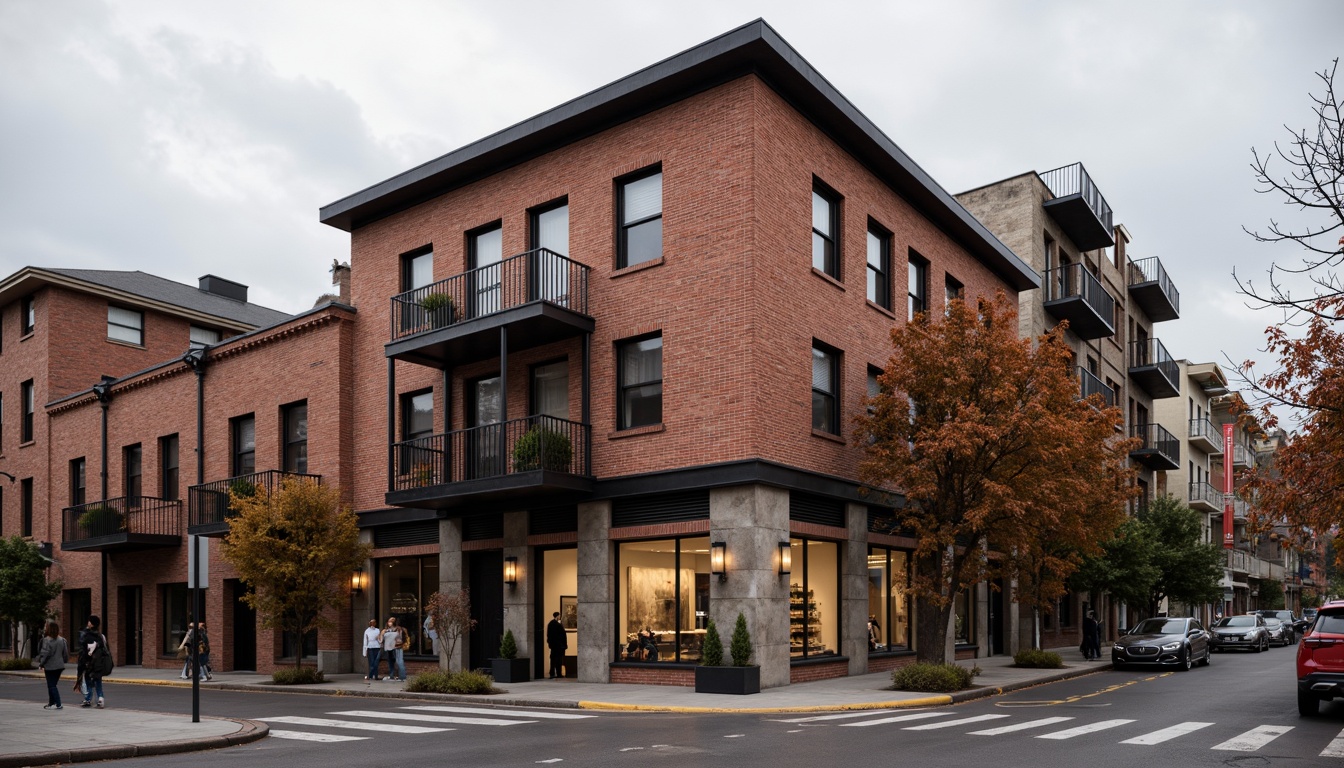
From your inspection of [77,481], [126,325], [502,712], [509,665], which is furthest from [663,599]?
[126,325]

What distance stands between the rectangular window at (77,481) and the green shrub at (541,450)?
23167 millimetres

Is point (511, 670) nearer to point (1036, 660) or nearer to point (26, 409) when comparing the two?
point (1036, 660)

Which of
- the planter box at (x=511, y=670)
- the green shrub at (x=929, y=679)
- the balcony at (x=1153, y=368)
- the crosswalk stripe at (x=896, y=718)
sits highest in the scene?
the balcony at (x=1153, y=368)

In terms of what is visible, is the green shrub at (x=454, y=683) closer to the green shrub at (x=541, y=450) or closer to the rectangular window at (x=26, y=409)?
the green shrub at (x=541, y=450)

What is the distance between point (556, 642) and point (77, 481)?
23836 mm

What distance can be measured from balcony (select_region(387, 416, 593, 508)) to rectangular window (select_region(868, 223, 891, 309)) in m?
8.08

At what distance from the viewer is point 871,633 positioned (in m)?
25.2

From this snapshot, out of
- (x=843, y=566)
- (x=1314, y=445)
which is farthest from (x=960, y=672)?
(x=1314, y=445)

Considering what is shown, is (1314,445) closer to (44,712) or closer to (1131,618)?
(44,712)

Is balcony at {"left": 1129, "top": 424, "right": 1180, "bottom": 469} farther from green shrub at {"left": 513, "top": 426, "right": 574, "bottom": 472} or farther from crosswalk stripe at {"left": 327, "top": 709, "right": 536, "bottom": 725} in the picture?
crosswalk stripe at {"left": 327, "top": 709, "right": 536, "bottom": 725}

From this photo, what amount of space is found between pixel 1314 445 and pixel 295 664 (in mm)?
22907

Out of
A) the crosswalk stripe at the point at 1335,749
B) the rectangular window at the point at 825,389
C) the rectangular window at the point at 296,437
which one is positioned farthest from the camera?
the rectangular window at the point at 296,437

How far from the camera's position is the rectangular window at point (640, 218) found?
22.9 m

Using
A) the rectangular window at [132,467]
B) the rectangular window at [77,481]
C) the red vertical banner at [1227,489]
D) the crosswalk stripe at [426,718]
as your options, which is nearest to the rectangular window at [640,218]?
the crosswalk stripe at [426,718]
